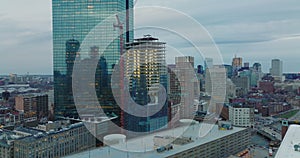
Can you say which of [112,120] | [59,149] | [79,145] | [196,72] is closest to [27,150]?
[59,149]

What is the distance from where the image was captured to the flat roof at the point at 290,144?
644 mm

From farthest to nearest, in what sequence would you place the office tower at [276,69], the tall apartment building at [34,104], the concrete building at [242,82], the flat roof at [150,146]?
the office tower at [276,69], the concrete building at [242,82], the tall apartment building at [34,104], the flat roof at [150,146]

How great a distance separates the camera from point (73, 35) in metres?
6.18

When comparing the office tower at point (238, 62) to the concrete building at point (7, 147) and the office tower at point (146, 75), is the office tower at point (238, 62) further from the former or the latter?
the concrete building at point (7, 147)

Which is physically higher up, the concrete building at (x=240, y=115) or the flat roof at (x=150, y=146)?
the flat roof at (x=150, y=146)

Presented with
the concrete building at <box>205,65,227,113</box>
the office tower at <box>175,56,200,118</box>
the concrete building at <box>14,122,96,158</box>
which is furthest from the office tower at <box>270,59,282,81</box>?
the concrete building at <box>14,122,96,158</box>

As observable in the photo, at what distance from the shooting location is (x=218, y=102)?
20.3 feet

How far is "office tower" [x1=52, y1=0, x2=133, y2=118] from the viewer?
5938 millimetres

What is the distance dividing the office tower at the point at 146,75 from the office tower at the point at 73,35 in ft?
2.94

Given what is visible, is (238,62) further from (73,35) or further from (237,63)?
(73,35)

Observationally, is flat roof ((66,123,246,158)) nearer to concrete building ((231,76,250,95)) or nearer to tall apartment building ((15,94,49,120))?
tall apartment building ((15,94,49,120))

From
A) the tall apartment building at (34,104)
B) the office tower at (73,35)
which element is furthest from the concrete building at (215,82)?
the tall apartment building at (34,104)

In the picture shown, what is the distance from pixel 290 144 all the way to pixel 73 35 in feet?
19.3

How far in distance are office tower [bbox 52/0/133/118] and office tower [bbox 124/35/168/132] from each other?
896mm
